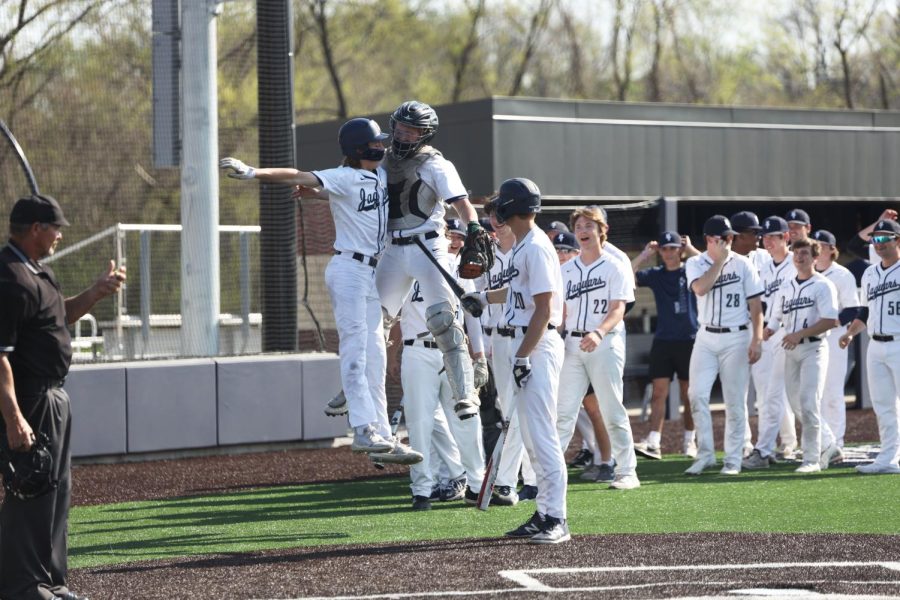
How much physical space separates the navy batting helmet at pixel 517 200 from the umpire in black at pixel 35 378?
2.57m

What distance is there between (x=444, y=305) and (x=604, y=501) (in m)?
2.31

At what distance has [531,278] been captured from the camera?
773cm

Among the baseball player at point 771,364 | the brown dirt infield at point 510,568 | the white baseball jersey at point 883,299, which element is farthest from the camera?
the baseball player at point 771,364

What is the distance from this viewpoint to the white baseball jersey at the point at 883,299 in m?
10.9

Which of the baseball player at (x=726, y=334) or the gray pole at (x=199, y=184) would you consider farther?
the gray pole at (x=199, y=184)

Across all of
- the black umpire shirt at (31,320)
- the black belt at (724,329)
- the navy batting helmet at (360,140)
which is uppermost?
the navy batting helmet at (360,140)

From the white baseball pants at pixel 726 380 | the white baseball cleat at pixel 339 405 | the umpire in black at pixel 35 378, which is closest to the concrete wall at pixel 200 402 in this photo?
the white baseball pants at pixel 726 380

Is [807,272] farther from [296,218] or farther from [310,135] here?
[310,135]

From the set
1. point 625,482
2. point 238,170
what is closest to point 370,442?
point 238,170

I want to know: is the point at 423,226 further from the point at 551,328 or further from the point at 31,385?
the point at 31,385

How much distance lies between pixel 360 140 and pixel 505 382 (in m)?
1.84

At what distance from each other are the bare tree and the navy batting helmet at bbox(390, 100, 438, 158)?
34036mm

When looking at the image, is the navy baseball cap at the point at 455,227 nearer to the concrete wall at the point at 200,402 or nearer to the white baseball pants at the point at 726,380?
the white baseball pants at the point at 726,380

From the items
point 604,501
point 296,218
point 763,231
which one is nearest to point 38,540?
point 604,501
